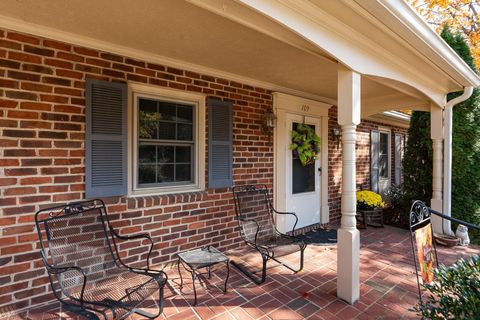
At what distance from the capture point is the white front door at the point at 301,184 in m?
4.05

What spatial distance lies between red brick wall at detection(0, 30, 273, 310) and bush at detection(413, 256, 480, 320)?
238 cm

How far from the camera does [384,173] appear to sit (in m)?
6.69

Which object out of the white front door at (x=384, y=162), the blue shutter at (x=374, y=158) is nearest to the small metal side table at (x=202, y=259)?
the blue shutter at (x=374, y=158)

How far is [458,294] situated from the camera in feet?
4.00

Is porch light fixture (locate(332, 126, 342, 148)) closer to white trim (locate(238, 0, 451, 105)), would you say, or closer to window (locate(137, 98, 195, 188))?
white trim (locate(238, 0, 451, 105))

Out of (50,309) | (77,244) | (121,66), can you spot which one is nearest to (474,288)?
(77,244)

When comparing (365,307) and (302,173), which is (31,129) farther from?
(302,173)

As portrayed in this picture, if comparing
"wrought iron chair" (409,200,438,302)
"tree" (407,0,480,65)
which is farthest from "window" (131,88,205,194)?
"tree" (407,0,480,65)

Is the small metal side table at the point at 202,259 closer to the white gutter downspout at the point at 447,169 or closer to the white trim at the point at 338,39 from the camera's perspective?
the white trim at the point at 338,39

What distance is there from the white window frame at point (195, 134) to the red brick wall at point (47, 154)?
0.09 metres

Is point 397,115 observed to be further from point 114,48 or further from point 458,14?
point 114,48

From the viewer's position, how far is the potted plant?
4573 millimetres

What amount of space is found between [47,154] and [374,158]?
21.2ft

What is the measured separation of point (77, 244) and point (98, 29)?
6.21 ft
